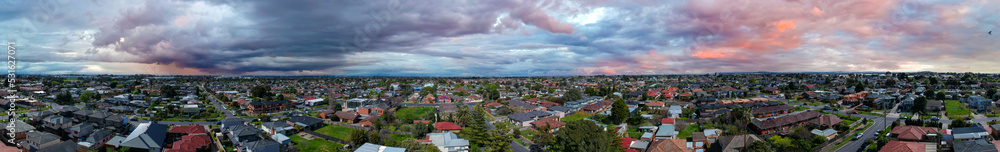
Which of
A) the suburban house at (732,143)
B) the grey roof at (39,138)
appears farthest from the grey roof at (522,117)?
the grey roof at (39,138)

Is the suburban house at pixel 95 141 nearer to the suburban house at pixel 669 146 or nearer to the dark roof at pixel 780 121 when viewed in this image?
the suburban house at pixel 669 146

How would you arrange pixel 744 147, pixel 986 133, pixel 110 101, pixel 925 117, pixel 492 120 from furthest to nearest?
pixel 110 101
pixel 492 120
pixel 925 117
pixel 986 133
pixel 744 147

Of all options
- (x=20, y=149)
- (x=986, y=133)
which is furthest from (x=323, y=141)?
(x=986, y=133)

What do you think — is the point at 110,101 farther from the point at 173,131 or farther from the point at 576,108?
the point at 576,108

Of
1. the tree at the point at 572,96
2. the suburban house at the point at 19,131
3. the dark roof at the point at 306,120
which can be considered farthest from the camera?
the tree at the point at 572,96

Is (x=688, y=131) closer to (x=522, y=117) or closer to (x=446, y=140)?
(x=522, y=117)

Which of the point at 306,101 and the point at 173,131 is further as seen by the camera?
the point at 306,101

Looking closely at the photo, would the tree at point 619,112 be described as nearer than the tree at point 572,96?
Yes
